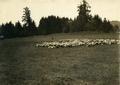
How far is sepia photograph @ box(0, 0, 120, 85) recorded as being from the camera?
1147cm

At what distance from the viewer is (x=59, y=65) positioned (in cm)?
1291

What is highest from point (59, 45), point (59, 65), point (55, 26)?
point (55, 26)

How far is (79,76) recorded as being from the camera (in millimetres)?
11320

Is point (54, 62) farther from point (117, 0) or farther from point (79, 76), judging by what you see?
point (117, 0)

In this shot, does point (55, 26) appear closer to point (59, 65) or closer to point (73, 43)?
point (73, 43)

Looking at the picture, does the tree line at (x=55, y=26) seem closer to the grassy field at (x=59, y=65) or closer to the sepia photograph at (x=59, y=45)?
the sepia photograph at (x=59, y=45)

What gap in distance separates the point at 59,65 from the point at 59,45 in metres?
4.82

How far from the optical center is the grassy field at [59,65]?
432 inches

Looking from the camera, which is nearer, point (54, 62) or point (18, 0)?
point (54, 62)

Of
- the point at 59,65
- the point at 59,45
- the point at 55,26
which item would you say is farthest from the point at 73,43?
the point at 59,65

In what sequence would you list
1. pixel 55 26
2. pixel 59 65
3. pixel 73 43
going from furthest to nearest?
pixel 55 26 < pixel 73 43 < pixel 59 65

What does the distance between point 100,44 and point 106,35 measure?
1341 millimetres

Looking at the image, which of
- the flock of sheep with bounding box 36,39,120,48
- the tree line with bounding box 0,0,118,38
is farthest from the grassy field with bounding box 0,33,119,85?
the tree line with bounding box 0,0,118,38

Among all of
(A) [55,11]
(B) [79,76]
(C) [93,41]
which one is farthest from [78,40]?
(B) [79,76]
